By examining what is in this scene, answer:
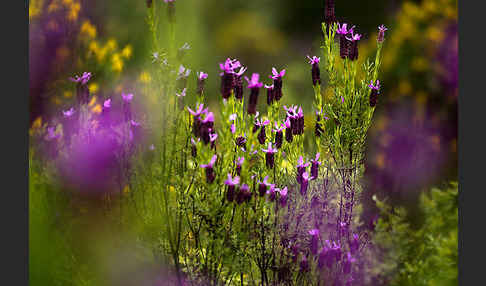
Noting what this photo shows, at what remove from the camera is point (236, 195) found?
176cm

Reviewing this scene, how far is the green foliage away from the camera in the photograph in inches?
98.4

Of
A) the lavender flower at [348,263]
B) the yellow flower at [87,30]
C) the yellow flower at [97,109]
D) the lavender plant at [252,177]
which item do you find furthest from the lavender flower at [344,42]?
the yellow flower at [87,30]

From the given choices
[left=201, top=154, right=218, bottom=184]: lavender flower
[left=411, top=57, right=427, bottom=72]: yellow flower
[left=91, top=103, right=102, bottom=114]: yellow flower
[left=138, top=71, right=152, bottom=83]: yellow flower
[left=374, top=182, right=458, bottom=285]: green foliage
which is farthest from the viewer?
[left=411, top=57, right=427, bottom=72]: yellow flower

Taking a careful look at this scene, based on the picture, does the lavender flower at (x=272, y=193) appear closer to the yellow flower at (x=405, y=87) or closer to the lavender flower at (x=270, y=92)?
the lavender flower at (x=270, y=92)

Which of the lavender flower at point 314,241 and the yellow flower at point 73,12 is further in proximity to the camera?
the yellow flower at point 73,12

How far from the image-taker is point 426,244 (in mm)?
2828

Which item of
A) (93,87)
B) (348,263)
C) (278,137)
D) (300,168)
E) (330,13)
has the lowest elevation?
Answer: (348,263)

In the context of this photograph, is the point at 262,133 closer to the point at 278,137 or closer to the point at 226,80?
the point at 278,137

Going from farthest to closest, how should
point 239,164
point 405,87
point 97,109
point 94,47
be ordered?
point 405,87 < point 94,47 < point 97,109 < point 239,164

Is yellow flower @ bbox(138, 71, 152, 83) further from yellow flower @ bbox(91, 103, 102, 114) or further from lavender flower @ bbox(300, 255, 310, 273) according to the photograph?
lavender flower @ bbox(300, 255, 310, 273)

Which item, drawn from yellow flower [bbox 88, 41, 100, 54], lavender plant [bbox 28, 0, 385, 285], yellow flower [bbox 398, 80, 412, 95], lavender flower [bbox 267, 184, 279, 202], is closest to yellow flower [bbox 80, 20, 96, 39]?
yellow flower [bbox 88, 41, 100, 54]

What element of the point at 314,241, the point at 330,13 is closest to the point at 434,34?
the point at 330,13

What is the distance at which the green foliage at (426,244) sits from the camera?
2.50 meters

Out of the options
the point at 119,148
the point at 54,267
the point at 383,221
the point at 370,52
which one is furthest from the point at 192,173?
the point at 370,52
